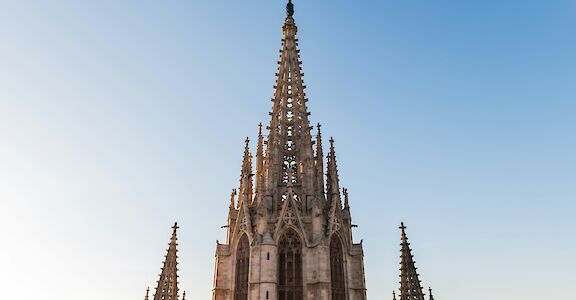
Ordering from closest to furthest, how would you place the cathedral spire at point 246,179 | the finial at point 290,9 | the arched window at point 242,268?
the arched window at point 242,268 → the cathedral spire at point 246,179 → the finial at point 290,9

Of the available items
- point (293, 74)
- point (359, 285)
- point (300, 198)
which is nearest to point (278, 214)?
point (300, 198)

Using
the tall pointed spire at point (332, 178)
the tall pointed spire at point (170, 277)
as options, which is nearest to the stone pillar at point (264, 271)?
the tall pointed spire at point (170, 277)

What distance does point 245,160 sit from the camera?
1793 inches

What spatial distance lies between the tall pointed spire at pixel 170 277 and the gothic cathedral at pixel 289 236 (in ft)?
0.21

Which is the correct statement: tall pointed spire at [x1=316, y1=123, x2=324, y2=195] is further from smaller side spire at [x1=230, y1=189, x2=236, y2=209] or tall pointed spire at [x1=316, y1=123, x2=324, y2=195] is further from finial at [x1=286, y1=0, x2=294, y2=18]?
finial at [x1=286, y1=0, x2=294, y2=18]

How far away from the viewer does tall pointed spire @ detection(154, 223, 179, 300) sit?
113 feet

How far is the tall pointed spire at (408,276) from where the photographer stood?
35250 millimetres

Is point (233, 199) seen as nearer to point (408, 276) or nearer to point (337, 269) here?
point (337, 269)

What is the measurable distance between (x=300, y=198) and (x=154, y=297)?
1366 cm

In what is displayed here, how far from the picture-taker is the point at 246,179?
44.0 m

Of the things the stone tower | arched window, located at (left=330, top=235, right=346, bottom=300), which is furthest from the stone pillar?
arched window, located at (left=330, top=235, right=346, bottom=300)

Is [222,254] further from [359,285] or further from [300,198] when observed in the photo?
[359,285]

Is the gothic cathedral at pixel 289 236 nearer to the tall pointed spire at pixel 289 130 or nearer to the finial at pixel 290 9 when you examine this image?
the tall pointed spire at pixel 289 130

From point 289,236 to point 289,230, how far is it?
451 millimetres
